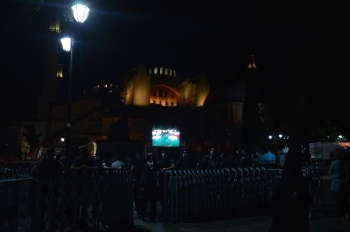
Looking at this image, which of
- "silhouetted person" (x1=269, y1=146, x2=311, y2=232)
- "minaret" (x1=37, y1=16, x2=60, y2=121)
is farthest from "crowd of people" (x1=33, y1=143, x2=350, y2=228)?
"minaret" (x1=37, y1=16, x2=60, y2=121)

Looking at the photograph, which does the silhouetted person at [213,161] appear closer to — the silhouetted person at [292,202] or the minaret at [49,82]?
→ the silhouetted person at [292,202]

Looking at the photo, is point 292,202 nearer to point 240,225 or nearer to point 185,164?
point 240,225

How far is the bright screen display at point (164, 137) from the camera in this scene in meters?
36.2

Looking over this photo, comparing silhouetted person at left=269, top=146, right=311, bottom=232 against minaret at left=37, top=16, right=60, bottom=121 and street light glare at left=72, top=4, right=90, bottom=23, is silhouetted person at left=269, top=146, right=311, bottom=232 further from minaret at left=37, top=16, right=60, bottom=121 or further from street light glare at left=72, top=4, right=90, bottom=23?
minaret at left=37, top=16, right=60, bottom=121

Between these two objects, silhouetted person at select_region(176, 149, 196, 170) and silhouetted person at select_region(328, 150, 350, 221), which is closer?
silhouetted person at select_region(328, 150, 350, 221)

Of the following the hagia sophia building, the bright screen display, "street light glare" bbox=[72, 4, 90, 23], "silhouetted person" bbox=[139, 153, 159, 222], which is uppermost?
the hagia sophia building

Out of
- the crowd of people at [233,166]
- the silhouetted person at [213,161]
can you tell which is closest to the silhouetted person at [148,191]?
the crowd of people at [233,166]

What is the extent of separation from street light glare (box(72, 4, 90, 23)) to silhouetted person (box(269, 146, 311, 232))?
27.7ft

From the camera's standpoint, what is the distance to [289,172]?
5.34 meters

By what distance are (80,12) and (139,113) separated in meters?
51.1

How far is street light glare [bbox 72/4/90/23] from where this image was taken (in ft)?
36.1

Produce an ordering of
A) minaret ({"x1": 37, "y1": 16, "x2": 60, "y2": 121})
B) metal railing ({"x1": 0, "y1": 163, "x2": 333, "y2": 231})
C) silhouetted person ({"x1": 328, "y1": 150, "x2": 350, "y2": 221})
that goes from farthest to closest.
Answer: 1. minaret ({"x1": 37, "y1": 16, "x2": 60, "y2": 121})
2. silhouetted person ({"x1": 328, "y1": 150, "x2": 350, "y2": 221})
3. metal railing ({"x1": 0, "y1": 163, "x2": 333, "y2": 231})

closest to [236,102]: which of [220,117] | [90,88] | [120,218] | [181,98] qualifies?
[220,117]

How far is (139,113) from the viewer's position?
203 ft
